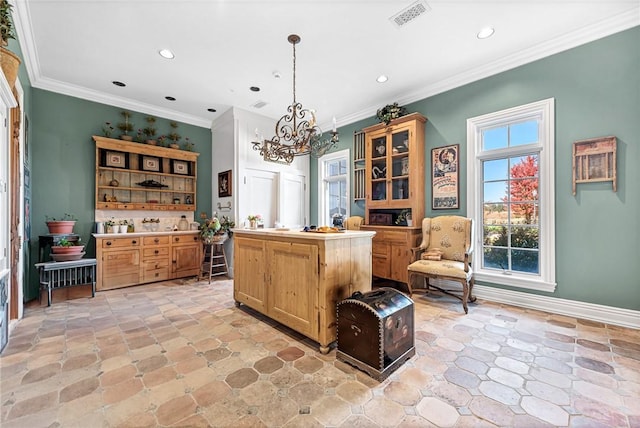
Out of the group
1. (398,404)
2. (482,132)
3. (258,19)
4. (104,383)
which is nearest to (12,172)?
(104,383)

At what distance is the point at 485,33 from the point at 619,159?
195 centimetres

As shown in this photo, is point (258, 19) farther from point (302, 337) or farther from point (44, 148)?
point (44, 148)

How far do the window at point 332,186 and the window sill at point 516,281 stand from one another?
2.71 m

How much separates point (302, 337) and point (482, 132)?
3668 mm

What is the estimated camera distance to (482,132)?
3791 millimetres

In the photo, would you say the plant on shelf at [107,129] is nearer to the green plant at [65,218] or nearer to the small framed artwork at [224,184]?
the green plant at [65,218]

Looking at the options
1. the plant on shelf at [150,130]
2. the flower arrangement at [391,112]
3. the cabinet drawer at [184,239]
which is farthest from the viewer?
the plant on shelf at [150,130]

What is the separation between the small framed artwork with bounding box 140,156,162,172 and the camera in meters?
Result: 4.93

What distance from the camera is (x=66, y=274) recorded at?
366cm

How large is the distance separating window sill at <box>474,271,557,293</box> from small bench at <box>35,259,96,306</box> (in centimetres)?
554

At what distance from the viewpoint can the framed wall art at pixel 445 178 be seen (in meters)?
3.92

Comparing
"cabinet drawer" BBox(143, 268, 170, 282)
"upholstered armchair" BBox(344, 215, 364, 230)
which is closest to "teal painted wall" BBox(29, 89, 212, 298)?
"cabinet drawer" BBox(143, 268, 170, 282)

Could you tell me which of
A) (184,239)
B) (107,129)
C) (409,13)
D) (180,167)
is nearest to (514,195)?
(409,13)

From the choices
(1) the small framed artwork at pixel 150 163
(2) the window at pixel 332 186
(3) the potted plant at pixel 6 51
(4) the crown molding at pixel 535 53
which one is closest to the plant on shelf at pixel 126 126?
(1) the small framed artwork at pixel 150 163
